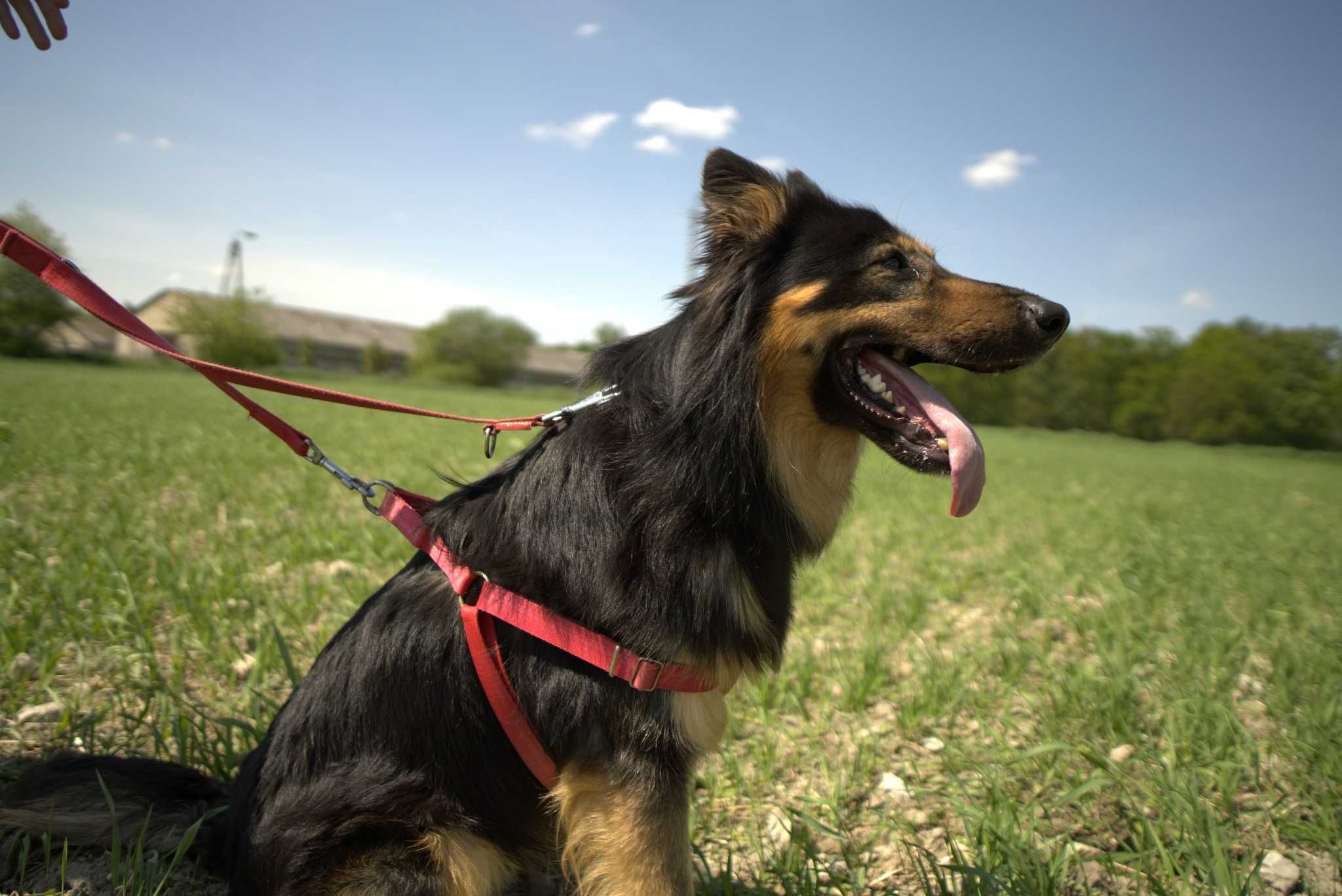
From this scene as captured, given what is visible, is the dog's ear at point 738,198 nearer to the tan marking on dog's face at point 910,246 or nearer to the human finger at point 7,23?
the tan marking on dog's face at point 910,246

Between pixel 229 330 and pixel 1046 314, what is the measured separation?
7646cm

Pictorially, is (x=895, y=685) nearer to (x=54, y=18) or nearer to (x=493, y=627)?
(x=493, y=627)

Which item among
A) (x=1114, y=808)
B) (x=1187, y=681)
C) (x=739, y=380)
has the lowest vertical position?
(x=1114, y=808)

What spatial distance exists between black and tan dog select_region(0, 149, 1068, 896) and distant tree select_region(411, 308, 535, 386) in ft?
268

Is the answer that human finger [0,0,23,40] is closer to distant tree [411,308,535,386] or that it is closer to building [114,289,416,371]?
building [114,289,416,371]

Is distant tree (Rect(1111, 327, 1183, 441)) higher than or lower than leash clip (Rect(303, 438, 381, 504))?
higher

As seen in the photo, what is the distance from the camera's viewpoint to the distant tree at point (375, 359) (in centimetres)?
7794

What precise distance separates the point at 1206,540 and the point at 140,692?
11.2 metres

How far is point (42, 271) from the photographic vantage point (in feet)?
6.85

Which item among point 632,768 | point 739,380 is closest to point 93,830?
point 632,768

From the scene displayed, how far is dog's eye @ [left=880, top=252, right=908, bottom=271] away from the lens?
2.37 m

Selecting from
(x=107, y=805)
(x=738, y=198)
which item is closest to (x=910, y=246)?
(x=738, y=198)

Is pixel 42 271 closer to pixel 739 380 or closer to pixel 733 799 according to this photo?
pixel 739 380

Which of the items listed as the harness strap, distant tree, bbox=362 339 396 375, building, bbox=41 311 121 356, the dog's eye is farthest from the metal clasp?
distant tree, bbox=362 339 396 375
